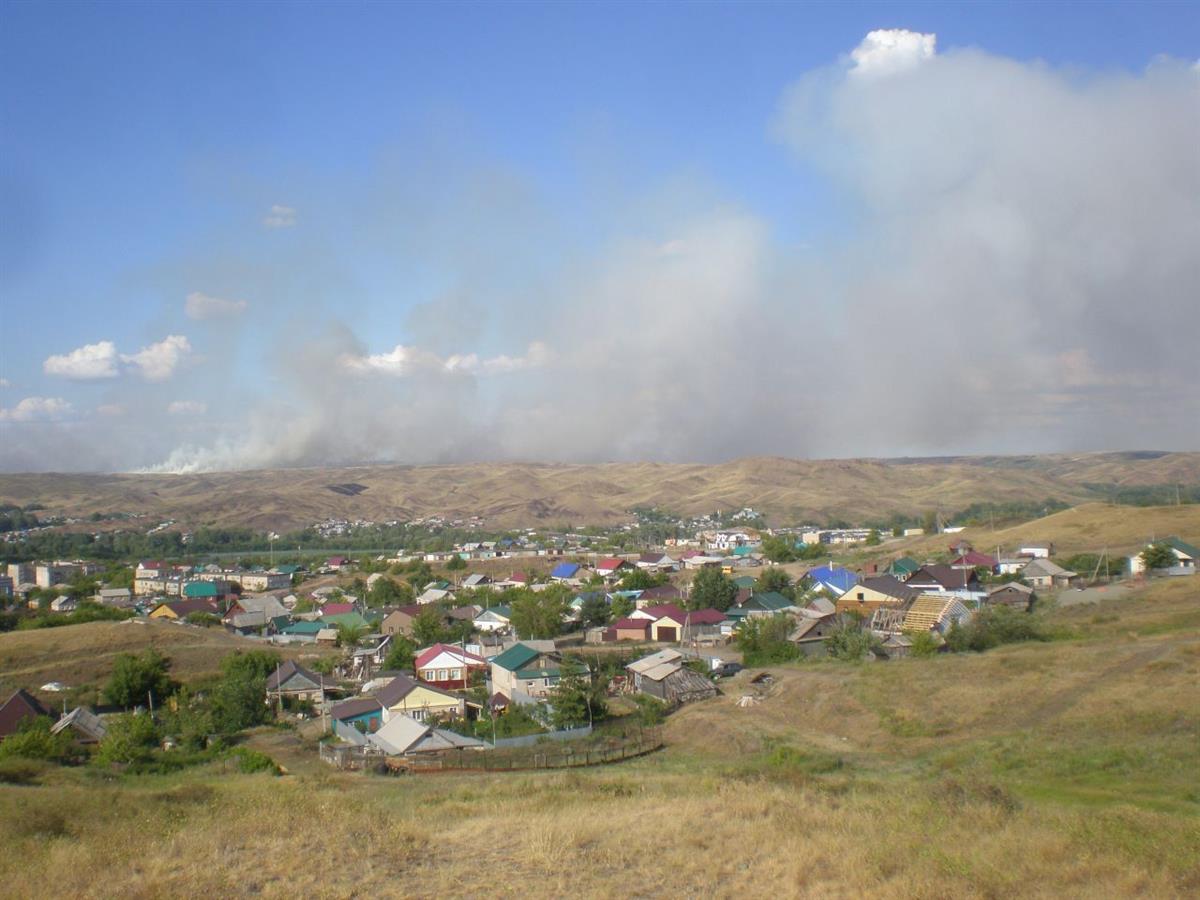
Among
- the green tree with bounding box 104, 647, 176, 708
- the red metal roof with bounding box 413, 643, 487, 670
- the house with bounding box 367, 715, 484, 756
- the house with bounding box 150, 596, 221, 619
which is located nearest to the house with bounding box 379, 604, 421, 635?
the red metal roof with bounding box 413, 643, 487, 670

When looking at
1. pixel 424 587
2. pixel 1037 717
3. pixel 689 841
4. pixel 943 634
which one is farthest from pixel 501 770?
pixel 424 587

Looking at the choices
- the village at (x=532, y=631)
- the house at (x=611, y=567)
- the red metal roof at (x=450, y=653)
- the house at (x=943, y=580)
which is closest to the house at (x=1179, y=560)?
the village at (x=532, y=631)

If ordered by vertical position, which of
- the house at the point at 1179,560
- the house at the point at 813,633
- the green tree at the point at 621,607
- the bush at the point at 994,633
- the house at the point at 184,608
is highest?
the house at the point at 1179,560

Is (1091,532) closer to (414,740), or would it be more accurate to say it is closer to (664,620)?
(664,620)

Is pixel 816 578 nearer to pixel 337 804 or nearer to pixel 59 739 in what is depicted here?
pixel 59 739

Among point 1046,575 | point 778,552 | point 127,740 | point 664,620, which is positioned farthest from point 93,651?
point 778,552

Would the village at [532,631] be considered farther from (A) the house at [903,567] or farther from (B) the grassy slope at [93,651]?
(B) the grassy slope at [93,651]
